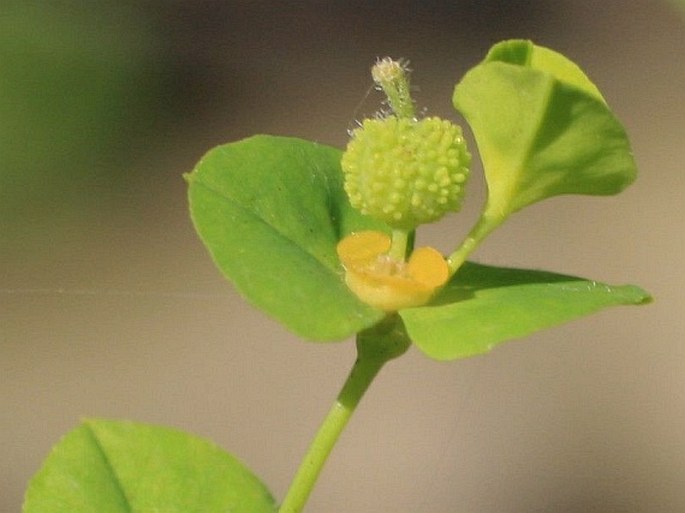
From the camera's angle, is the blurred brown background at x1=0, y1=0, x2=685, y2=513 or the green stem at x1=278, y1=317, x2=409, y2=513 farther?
the blurred brown background at x1=0, y1=0, x2=685, y2=513

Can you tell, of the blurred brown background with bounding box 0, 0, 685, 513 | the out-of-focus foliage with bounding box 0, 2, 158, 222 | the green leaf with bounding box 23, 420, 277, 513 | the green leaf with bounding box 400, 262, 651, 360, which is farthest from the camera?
the out-of-focus foliage with bounding box 0, 2, 158, 222

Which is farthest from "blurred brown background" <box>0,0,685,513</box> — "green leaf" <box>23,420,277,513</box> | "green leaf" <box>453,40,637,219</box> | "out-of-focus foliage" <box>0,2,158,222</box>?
"green leaf" <box>453,40,637,219</box>

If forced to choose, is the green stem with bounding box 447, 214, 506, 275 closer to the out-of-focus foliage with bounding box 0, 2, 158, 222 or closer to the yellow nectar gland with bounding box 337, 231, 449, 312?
the yellow nectar gland with bounding box 337, 231, 449, 312

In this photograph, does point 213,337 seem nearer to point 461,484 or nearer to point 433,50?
point 461,484

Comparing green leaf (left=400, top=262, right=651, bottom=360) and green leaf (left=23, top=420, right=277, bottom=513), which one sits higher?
green leaf (left=400, top=262, right=651, bottom=360)

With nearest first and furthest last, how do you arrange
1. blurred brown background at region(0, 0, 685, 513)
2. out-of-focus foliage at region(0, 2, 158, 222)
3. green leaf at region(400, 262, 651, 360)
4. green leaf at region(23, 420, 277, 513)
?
green leaf at region(400, 262, 651, 360)
green leaf at region(23, 420, 277, 513)
blurred brown background at region(0, 0, 685, 513)
out-of-focus foliage at region(0, 2, 158, 222)

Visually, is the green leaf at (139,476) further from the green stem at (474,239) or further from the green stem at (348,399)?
the green stem at (474,239)
